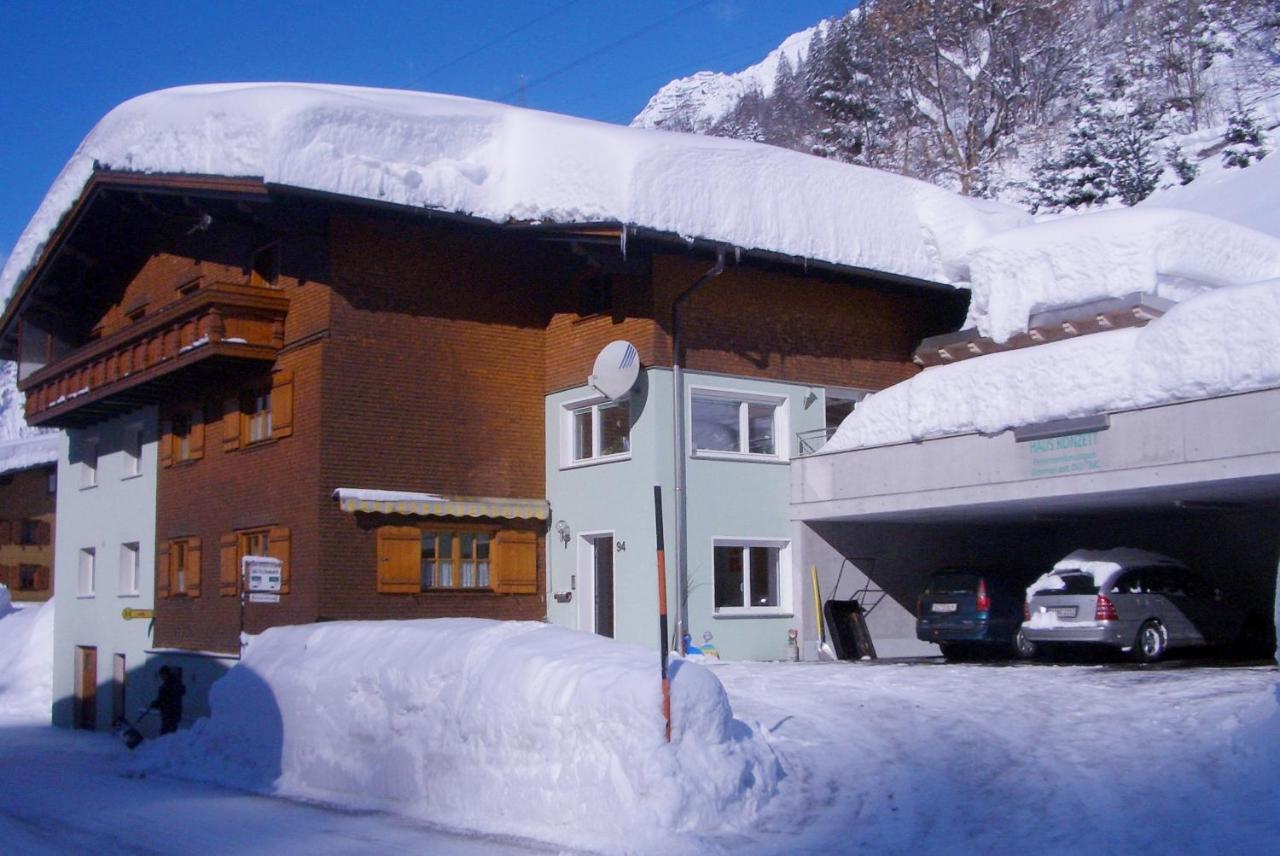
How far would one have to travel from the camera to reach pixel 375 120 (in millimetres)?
21516

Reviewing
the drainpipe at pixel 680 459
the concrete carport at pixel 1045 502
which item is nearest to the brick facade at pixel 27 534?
the drainpipe at pixel 680 459

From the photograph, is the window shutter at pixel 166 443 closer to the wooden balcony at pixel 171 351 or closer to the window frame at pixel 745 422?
the wooden balcony at pixel 171 351

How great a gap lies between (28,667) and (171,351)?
62.5 ft

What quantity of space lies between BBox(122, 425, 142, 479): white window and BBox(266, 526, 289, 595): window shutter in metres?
8.01

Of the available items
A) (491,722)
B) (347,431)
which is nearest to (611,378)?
(347,431)

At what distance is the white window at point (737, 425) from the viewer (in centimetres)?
2303

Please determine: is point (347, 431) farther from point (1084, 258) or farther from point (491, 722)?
point (1084, 258)

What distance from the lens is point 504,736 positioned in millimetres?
12242

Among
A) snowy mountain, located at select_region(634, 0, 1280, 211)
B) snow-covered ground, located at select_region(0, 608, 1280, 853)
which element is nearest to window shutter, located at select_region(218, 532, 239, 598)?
snow-covered ground, located at select_region(0, 608, 1280, 853)

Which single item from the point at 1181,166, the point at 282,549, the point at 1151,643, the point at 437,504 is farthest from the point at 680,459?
the point at 1181,166

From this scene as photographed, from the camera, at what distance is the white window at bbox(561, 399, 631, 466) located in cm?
2303

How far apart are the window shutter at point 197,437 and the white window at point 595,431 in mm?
6940

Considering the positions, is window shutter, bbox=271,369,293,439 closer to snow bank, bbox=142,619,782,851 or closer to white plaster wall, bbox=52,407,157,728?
white plaster wall, bbox=52,407,157,728

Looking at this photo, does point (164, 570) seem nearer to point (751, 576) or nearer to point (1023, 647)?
point (751, 576)
